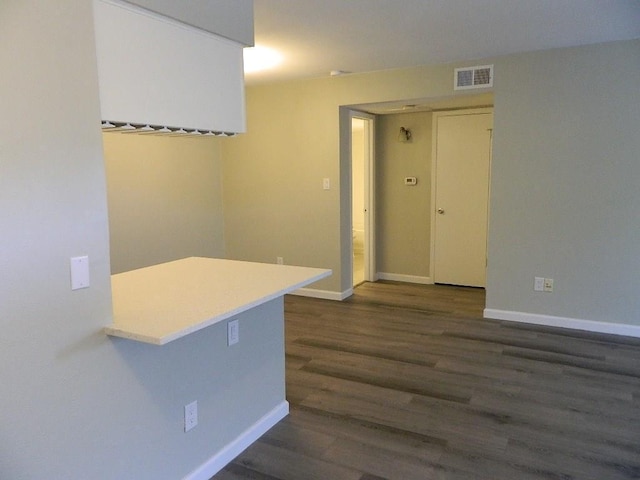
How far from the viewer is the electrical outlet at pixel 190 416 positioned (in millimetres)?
2141

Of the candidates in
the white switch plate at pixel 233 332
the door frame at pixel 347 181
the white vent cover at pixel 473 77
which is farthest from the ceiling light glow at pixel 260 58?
the white switch plate at pixel 233 332

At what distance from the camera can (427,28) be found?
3.33 meters

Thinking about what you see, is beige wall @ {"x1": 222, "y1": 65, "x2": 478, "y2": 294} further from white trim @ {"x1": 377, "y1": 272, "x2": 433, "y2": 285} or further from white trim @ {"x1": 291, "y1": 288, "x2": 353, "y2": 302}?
white trim @ {"x1": 377, "y1": 272, "x2": 433, "y2": 285}

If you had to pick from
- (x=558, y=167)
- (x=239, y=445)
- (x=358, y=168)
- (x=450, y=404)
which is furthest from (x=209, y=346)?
(x=358, y=168)

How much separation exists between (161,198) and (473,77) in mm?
3163

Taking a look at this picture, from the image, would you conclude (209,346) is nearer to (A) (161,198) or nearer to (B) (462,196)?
(A) (161,198)

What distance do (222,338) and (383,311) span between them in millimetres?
2817

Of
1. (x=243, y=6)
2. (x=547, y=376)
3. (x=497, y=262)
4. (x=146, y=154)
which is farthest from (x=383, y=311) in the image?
(x=243, y=6)

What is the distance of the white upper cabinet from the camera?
1725mm

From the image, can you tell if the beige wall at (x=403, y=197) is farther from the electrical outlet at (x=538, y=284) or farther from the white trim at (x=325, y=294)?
the electrical outlet at (x=538, y=284)

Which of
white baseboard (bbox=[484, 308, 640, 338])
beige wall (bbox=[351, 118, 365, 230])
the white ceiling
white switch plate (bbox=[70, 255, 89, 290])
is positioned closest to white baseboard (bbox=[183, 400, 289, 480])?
A: white switch plate (bbox=[70, 255, 89, 290])

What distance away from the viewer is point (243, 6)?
2328 millimetres

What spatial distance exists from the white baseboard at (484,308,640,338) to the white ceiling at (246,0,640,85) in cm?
225

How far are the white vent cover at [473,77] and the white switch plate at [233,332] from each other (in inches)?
123
